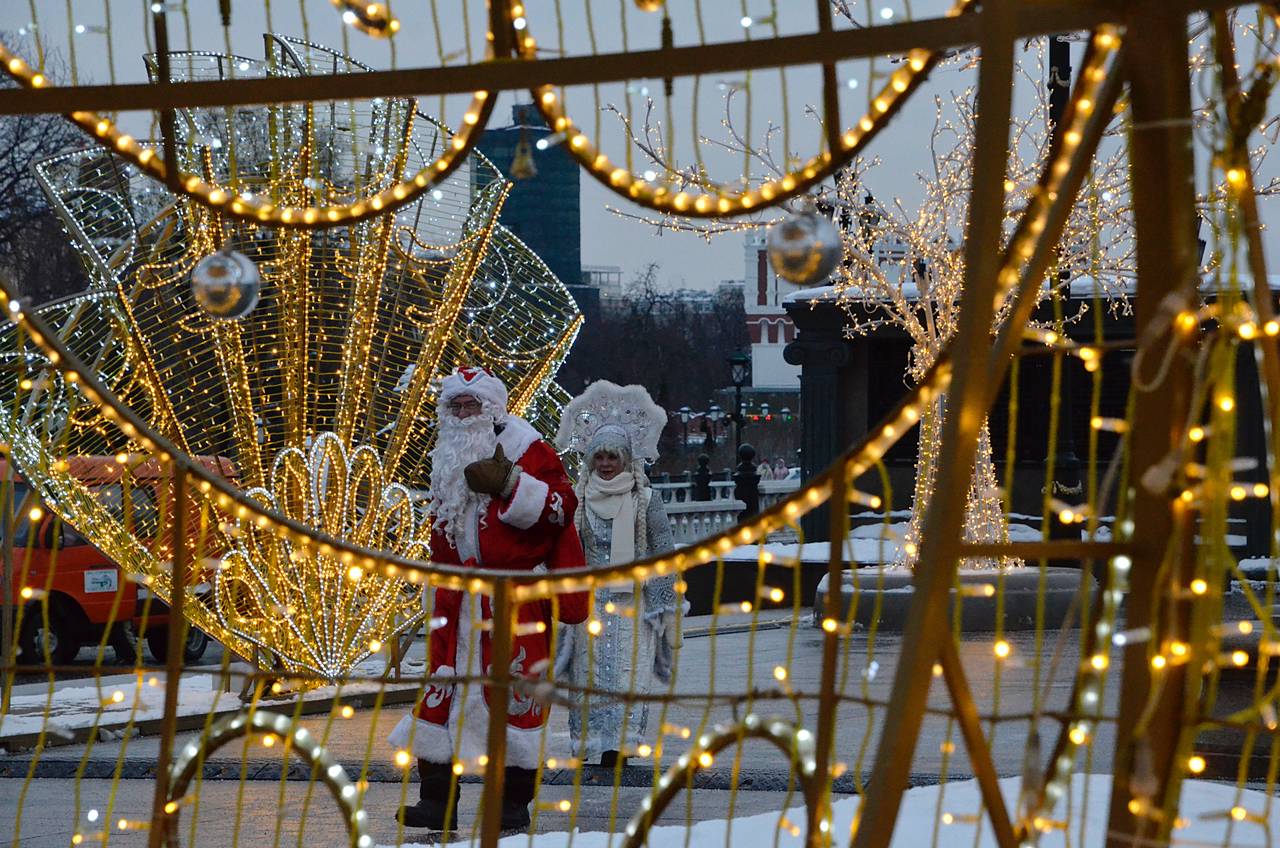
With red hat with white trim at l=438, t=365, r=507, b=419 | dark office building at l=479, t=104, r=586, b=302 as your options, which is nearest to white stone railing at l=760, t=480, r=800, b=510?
red hat with white trim at l=438, t=365, r=507, b=419

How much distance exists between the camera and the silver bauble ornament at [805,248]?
315cm

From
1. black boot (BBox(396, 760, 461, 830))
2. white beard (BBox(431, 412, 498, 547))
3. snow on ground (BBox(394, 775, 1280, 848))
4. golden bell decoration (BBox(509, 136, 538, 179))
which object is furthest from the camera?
white beard (BBox(431, 412, 498, 547))

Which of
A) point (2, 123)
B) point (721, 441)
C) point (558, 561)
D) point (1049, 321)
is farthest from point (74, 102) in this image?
point (721, 441)

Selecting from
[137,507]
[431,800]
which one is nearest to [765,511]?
[431,800]

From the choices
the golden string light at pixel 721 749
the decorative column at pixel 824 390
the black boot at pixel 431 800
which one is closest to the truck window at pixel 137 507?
the black boot at pixel 431 800

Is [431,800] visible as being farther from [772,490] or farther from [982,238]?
[772,490]

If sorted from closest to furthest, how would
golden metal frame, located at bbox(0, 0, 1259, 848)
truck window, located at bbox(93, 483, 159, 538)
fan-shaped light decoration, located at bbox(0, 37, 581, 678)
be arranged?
golden metal frame, located at bbox(0, 0, 1259, 848), fan-shaped light decoration, located at bbox(0, 37, 581, 678), truck window, located at bbox(93, 483, 159, 538)

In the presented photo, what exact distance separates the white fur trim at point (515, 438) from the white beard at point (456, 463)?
5 cm

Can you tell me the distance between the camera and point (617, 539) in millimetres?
8531

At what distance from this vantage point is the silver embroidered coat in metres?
8.52

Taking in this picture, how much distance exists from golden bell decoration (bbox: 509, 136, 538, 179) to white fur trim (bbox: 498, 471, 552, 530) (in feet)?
11.9

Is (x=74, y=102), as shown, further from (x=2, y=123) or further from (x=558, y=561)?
(x=2, y=123)

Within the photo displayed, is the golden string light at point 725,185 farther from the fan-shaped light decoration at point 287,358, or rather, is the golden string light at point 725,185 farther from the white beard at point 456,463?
the fan-shaped light decoration at point 287,358

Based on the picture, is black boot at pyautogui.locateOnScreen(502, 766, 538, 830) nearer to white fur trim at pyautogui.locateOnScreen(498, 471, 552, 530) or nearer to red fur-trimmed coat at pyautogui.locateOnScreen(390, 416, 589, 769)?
red fur-trimmed coat at pyautogui.locateOnScreen(390, 416, 589, 769)
